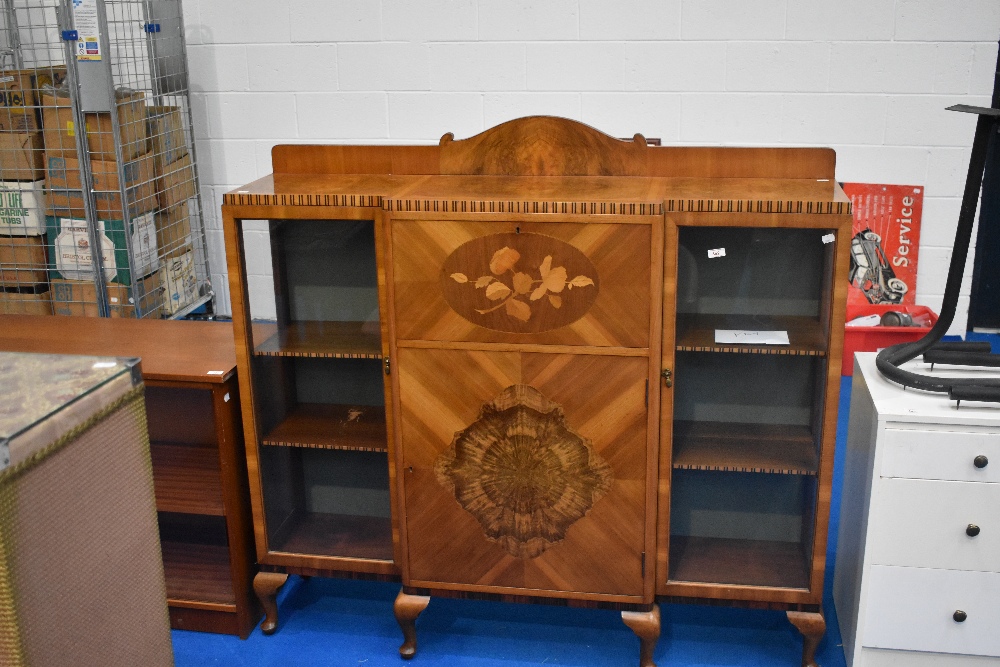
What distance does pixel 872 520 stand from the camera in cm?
231

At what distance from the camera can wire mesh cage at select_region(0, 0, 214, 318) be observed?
3.80 meters

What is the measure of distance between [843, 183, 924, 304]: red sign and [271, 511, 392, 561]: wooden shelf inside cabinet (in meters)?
2.40

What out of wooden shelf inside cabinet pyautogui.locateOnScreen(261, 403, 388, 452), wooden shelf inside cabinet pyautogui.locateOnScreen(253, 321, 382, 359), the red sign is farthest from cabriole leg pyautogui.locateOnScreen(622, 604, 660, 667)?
the red sign

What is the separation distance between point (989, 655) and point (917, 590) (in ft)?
0.77

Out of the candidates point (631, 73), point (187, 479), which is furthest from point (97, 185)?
point (631, 73)

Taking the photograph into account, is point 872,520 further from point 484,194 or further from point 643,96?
point 643,96

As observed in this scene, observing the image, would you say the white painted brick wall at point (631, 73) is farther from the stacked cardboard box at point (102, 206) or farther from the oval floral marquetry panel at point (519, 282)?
the oval floral marquetry panel at point (519, 282)

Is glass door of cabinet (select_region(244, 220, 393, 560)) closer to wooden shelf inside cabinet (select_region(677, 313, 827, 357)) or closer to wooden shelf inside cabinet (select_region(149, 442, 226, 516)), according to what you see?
wooden shelf inside cabinet (select_region(149, 442, 226, 516))

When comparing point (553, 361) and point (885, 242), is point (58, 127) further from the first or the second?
point (885, 242)

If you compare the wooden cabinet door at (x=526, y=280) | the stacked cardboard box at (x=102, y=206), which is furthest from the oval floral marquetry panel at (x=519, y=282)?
the stacked cardboard box at (x=102, y=206)

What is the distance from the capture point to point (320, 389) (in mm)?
2680

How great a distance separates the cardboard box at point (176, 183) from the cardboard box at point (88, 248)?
0.18m

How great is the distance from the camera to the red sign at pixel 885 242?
422cm

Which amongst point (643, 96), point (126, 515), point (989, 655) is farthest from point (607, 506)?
point (643, 96)
